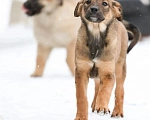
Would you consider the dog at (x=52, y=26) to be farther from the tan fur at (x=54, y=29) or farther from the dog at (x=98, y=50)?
the dog at (x=98, y=50)

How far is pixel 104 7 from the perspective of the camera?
6.02 meters

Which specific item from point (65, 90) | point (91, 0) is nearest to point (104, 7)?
point (91, 0)

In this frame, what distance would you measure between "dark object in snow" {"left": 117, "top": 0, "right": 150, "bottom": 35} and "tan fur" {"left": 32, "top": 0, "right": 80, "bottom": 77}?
590 cm

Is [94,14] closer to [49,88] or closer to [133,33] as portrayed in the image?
[133,33]

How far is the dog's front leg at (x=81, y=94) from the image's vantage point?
5.85m

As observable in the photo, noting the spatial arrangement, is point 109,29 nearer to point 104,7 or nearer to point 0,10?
point 104,7

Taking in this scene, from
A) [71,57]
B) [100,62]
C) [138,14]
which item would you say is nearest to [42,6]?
[71,57]

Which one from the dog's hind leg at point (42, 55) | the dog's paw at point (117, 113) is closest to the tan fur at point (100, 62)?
the dog's paw at point (117, 113)

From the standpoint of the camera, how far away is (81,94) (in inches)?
233

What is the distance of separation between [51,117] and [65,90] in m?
2.08

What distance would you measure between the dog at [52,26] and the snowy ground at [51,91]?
365mm

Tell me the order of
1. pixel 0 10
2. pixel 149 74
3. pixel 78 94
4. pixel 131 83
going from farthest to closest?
pixel 0 10, pixel 149 74, pixel 131 83, pixel 78 94

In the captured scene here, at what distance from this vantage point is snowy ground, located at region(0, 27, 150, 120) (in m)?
6.51

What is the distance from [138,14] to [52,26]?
6292 mm
